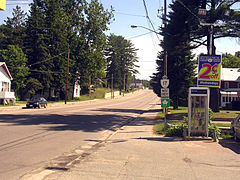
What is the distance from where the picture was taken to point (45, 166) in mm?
8094

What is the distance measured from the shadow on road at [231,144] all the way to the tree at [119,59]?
9929cm

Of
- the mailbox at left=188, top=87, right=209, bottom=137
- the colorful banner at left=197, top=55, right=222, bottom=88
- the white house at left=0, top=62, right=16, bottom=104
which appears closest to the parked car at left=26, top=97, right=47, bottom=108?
the white house at left=0, top=62, right=16, bottom=104

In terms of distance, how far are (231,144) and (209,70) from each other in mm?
4101

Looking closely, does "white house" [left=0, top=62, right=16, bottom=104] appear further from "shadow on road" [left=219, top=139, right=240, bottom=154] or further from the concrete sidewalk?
"shadow on road" [left=219, top=139, right=240, bottom=154]

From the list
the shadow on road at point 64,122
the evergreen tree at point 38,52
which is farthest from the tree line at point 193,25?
the evergreen tree at point 38,52

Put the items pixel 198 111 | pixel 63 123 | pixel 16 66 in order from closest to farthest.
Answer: pixel 198 111 → pixel 63 123 → pixel 16 66

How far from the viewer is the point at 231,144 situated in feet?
42.3

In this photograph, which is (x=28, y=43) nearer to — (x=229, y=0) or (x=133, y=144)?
(x=229, y=0)

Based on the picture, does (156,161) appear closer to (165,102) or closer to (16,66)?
(165,102)

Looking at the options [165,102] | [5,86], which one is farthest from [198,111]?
[5,86]

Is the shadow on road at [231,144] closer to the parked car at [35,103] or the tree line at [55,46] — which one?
the parked car at [35,103]

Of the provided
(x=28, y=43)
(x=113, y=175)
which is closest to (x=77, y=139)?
(x=113, y=175)

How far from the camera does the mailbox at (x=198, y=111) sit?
13467 millimetres

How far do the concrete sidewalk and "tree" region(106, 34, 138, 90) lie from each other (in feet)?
330
